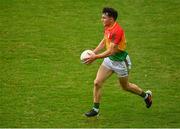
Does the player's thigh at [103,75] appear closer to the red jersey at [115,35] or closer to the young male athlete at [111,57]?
the young male athlete at [111,57]

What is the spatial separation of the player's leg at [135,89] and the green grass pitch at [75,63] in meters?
0.26

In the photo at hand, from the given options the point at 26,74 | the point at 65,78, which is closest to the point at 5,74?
the point at 26,74

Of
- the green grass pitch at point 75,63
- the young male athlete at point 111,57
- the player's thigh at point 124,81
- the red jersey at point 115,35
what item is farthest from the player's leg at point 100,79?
the red jersey at point 115,35

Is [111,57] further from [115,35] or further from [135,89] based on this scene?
[135,89]

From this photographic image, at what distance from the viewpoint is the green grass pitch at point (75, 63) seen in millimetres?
11758

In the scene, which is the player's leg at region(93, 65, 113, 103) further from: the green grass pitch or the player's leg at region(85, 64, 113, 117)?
the green grass pitch

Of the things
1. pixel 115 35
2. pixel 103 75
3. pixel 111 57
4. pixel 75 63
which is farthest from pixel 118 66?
pixel 75 63

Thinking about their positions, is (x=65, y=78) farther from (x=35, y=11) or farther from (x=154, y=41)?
(x=35, y=11)

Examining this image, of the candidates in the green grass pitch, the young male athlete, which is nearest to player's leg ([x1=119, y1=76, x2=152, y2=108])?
the young male athlete

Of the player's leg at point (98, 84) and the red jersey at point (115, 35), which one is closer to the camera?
the red jersey at point (115, 35)

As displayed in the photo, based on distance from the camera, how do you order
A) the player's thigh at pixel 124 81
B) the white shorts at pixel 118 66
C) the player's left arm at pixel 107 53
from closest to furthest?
the player's left arm at pixel 107 53 < the white shorts at pixel 118 66 < the player's thigh at pixel 124 81

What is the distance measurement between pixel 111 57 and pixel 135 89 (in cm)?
94

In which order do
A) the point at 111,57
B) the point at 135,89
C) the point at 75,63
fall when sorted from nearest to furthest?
the point at 111,57
the point at 135,89
the point at 75,63

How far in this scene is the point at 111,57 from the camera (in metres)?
11.3
